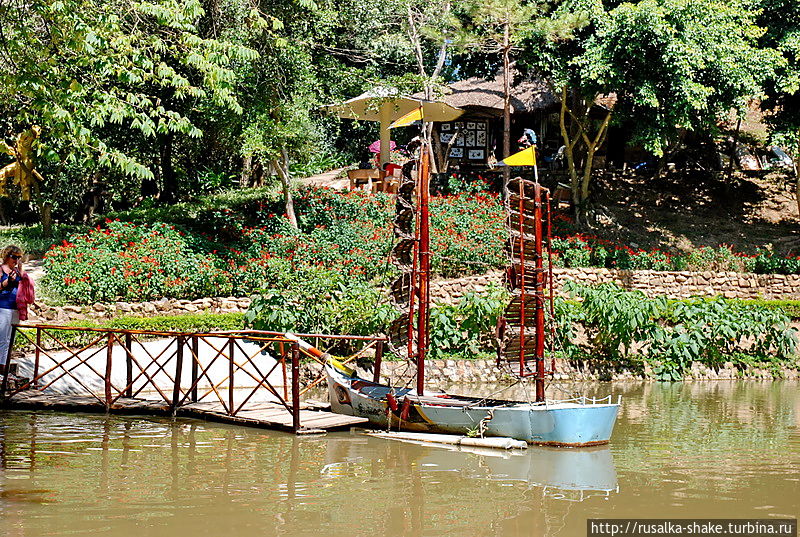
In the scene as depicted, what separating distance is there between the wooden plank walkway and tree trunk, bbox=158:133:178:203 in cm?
1406

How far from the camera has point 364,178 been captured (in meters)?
26.2

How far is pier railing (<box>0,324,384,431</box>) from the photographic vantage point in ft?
41.8

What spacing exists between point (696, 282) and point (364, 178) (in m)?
9.84

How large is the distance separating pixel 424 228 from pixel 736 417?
6.09 m

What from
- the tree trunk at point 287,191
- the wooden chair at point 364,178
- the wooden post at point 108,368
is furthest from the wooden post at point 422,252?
the wooden chair at point 364,178

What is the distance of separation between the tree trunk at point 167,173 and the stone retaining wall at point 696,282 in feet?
40.4

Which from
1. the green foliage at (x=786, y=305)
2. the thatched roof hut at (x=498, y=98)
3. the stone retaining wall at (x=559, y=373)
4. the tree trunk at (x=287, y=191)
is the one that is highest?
the thatched roof hut at (x=498, y=98)

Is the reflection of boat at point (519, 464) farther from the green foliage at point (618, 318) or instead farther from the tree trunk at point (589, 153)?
the tree trunk at point (589, 153)

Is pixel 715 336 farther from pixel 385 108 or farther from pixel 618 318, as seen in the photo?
pixel 385 108

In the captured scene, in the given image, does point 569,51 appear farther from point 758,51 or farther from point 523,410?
point 523,410

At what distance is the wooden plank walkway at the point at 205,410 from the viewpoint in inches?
493

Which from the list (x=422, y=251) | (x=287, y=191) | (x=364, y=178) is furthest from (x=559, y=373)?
(x=364, y=178)

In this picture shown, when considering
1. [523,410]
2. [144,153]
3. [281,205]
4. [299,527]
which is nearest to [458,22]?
[281,205]

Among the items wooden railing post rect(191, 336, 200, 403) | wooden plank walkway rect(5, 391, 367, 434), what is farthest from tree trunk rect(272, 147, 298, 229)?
wooden plank walkway rect(5, 391, 367, 434)
